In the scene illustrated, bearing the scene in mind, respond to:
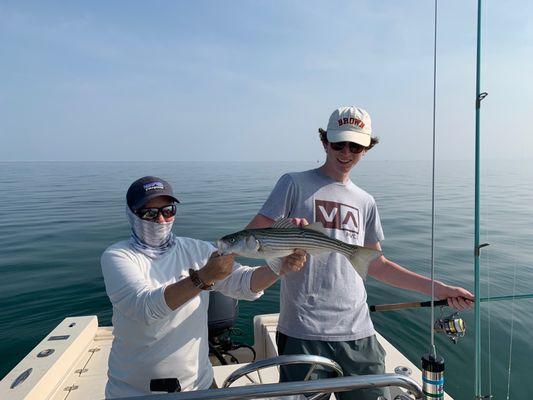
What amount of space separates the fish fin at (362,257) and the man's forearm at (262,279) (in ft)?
1.93

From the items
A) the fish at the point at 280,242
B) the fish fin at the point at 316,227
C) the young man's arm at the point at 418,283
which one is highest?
the fish fin at the point at 316,227

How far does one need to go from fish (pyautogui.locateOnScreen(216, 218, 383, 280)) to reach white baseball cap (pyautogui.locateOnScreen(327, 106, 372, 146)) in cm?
69

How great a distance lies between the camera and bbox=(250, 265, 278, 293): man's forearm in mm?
2654

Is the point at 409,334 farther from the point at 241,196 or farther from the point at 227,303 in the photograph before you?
the point at 241,196

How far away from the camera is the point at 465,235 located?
1236 centimetres

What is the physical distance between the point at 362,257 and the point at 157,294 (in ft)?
4.70

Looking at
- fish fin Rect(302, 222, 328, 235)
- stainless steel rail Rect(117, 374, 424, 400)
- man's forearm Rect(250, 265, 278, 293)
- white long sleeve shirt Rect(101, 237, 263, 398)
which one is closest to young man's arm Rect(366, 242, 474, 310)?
fish fin Rect(302, 222, 328, 235)

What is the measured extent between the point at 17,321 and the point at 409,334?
22.5 ft

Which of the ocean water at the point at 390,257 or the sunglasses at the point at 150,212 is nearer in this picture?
the sunglasses at the point at 150,212

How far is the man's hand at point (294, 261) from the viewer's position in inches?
98.9

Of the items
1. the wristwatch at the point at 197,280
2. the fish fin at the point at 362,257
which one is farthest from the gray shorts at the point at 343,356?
the wristwatch at the point at 197,280

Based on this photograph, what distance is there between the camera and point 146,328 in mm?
2311

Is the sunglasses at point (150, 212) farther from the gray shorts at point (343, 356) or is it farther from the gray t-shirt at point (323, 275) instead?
the gray shorts at point (343, 356)

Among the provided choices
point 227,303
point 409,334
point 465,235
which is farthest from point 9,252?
point 465,235
